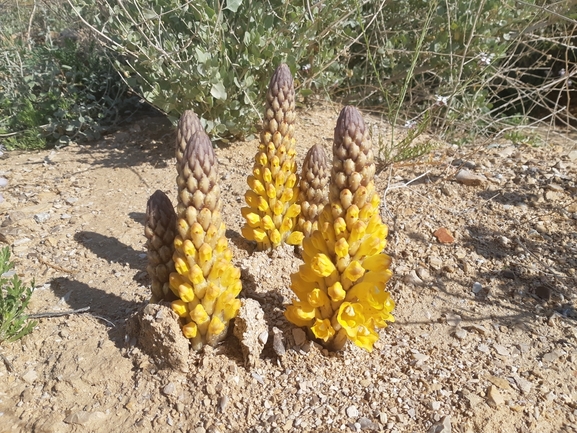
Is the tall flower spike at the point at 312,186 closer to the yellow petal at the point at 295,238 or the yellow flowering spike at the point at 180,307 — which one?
the yellow petal at the point at 295,238

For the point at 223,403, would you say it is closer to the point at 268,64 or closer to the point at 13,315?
the point at 13,315

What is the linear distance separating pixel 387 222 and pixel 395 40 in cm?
292

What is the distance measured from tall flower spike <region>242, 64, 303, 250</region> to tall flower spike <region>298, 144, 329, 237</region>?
5 centimetres

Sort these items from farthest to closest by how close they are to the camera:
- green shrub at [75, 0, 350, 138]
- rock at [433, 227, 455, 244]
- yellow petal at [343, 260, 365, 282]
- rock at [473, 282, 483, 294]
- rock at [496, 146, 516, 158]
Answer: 1. rock at [496, 146, 516, 158]
2. green shrub at [75, 0, 350, 138]
3. rock at [433, 227, 455, 244]
4. rock at [473, 282, 483, 294]
5. yellow petal at [343, 260, 365, 282]

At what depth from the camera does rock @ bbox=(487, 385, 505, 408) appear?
215 cm

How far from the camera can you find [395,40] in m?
5.45

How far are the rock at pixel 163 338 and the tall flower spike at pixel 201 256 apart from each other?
45 mm

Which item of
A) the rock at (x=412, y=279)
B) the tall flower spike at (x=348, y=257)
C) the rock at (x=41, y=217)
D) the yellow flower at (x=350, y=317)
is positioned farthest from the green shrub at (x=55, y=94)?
the yellow flower at (x=350, y=317)

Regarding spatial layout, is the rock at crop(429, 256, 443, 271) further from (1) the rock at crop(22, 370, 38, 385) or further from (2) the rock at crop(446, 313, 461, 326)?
(1) the rock at crop(22, 370, 38, 385)

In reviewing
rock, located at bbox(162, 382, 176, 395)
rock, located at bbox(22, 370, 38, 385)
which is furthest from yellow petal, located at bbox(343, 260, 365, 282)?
rock, located at bbox(22, 370, 38, 385)

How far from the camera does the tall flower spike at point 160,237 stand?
2.18 metres

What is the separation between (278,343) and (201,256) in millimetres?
628

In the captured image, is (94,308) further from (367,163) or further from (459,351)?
(459,351)

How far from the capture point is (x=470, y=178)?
389 cm
